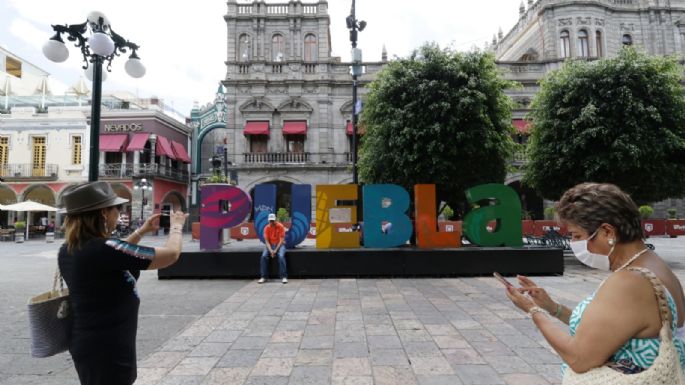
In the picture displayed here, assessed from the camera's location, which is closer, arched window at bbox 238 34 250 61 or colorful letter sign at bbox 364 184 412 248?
colorful letter sign at bbox 364 184 412 248

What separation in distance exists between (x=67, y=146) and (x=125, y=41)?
28722 mm

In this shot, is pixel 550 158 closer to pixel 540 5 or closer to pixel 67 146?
pixel 540 5

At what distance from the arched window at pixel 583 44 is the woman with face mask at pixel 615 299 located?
30259 mm

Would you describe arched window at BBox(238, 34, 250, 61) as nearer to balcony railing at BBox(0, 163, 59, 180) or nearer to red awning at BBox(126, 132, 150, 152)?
red awning at BBox(126, 132, 150, 152)

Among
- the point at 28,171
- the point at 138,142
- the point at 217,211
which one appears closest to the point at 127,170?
the point at 138,142

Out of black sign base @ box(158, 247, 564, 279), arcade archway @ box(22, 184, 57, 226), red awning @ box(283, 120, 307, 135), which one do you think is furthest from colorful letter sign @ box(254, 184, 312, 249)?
arcade archway @ box(22, 184, 57, 226)

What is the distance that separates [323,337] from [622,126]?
11527 millimetres

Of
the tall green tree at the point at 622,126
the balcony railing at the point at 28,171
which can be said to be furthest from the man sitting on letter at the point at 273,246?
the balcony railing at the point at 28,171

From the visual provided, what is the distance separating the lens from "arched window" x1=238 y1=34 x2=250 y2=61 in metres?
27.6

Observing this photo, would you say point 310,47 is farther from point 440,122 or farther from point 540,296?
point 540,296

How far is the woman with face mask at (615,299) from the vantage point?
4.81 feet

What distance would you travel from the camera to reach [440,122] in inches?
509

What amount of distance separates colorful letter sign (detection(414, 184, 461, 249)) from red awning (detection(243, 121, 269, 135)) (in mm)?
17544

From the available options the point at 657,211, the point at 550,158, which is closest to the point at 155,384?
the point at 550,158
